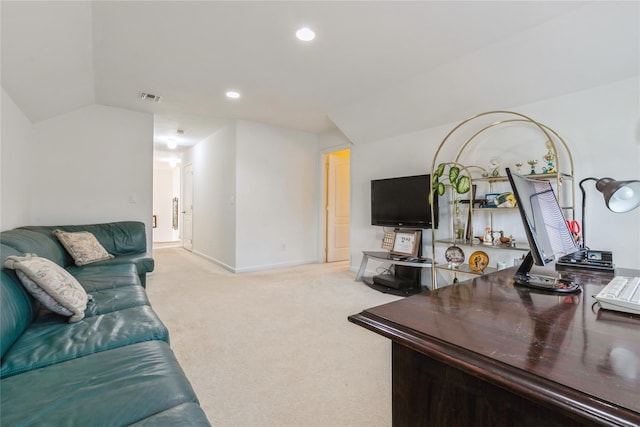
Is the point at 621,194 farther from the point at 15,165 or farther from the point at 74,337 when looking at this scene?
the point at 15,165

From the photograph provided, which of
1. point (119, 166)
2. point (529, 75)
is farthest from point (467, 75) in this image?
point (119, 166)

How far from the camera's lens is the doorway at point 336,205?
5.47 meters

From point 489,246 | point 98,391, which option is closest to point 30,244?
point 98,391

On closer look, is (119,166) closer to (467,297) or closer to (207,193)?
(207,193)

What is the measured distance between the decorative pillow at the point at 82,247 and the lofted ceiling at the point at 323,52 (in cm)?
131

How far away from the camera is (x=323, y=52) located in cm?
257

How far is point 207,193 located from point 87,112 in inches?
87.8

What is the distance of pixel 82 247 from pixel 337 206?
3825 millimetres

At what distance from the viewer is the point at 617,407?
436 millimetres

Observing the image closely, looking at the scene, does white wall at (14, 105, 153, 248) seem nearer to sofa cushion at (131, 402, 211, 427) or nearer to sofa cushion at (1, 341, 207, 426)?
Answer: sofa cushion at (1, 341, 207, 426)

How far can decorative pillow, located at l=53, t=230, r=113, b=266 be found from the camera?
284cm

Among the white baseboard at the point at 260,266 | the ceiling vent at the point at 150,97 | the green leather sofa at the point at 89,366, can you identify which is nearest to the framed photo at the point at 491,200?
the green leather sofa at the point at 89,366

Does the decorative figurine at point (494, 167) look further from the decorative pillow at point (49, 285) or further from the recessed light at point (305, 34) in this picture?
the decorative pillow at point (49, 285)

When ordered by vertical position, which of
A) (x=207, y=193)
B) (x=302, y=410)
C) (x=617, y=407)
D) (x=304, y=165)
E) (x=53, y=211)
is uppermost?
(x=304, y=165)
